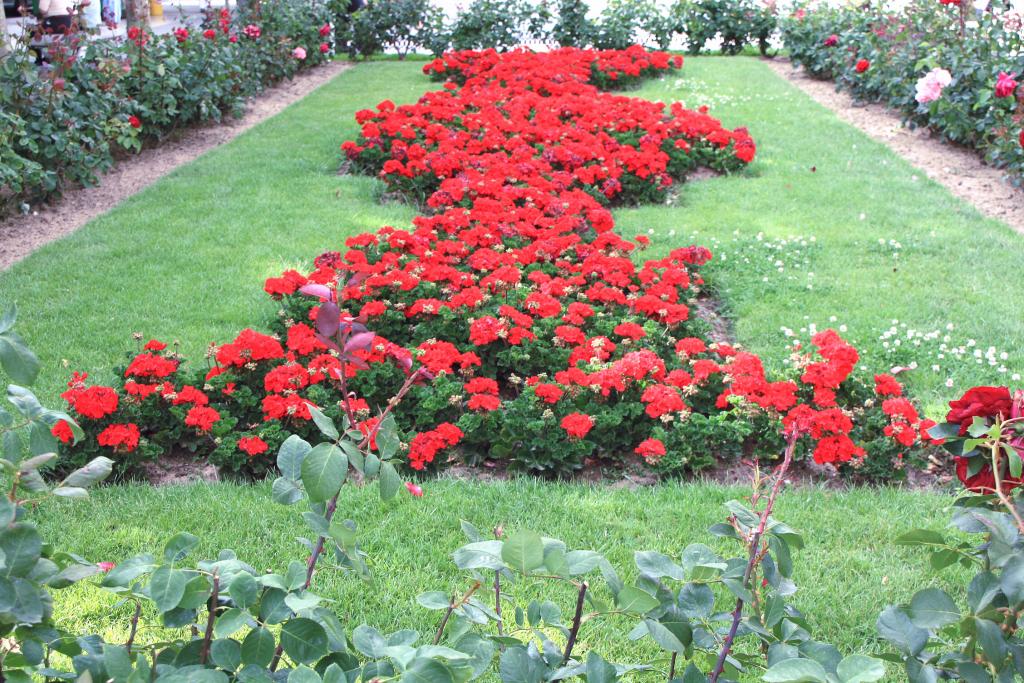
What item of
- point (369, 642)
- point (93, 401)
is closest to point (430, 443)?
point (93, 401)

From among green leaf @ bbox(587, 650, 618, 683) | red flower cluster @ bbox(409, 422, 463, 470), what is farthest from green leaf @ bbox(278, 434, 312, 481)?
red flower cluster @ bbox(409, 422, 463, 470)

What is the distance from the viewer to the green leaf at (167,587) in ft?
3.50

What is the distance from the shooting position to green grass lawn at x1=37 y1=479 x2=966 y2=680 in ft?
8.96

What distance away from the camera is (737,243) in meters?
6.26

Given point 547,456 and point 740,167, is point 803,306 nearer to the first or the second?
point 547,456

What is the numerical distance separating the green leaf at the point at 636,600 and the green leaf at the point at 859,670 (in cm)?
23

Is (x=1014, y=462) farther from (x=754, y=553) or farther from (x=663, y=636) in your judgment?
(x=663, y=636)

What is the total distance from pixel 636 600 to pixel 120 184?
7.57 m

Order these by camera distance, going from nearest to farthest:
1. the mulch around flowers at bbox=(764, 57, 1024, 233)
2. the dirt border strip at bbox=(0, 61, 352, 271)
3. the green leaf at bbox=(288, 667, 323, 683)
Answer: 1. the green leaf at bbox=(288, 667, 323, 683)
2. the dirt border strip at bbox=(0, 61, 352, 271)
3. the mulch around flowers at bbox=(764, 57, 1024, 233)

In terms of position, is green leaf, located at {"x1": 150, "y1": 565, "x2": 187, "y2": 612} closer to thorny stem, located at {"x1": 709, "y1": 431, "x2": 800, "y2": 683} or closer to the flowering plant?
thorny stem, located at {"x1": 709, "y1": 431, "x2": 800, "y2": 683}

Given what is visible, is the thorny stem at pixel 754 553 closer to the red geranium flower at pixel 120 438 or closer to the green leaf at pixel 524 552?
the green leaf at pixel 524 552

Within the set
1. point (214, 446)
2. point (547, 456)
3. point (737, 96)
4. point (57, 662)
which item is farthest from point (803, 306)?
point (737, 96)

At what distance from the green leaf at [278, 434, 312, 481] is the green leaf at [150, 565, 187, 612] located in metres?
0.21

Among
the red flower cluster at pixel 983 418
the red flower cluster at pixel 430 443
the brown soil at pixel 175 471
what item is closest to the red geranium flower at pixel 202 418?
the brown soil at pixel 175 471
